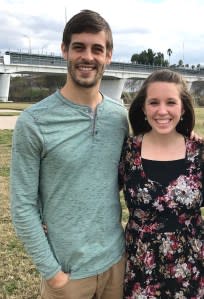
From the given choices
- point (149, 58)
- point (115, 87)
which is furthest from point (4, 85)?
point (149, 58)

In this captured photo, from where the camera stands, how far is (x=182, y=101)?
259 centimetres

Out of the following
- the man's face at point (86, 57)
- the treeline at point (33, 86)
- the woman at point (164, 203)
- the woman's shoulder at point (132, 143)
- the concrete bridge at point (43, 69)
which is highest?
the man's face at point (86, 57)

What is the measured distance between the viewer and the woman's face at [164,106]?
8.14 ft

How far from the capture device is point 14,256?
4.92 meters

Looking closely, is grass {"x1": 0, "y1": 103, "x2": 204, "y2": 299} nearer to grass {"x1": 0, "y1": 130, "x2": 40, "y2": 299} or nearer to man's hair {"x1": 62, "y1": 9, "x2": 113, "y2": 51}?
grass {"x1": 0, "y1": 130, "x2": 40, "y2": 299}

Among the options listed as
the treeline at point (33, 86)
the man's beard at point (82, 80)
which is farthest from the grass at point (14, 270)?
the treeline at point (33, 86)

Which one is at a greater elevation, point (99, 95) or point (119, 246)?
point (99, 95)

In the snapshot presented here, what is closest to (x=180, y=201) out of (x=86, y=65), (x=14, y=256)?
(x=86, y=65)

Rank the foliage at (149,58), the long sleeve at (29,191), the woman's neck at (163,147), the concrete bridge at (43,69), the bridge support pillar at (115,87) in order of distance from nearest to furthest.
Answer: the long sleeve at (29,191), the woman's neck at (163,147), the concrete bridge at (43,69), the bridge support pillar at (115,87), the foliage at (149,58)

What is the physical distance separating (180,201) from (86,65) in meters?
0.85

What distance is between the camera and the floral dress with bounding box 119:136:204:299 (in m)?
2.42

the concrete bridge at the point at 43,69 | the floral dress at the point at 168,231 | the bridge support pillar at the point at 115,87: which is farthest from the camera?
the bridge support pillar at the point at 115,87

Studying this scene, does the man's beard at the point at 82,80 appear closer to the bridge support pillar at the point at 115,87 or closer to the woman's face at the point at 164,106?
the woman's face at the point at 164,106

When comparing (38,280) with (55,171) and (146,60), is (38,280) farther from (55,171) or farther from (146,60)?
(146,60)
